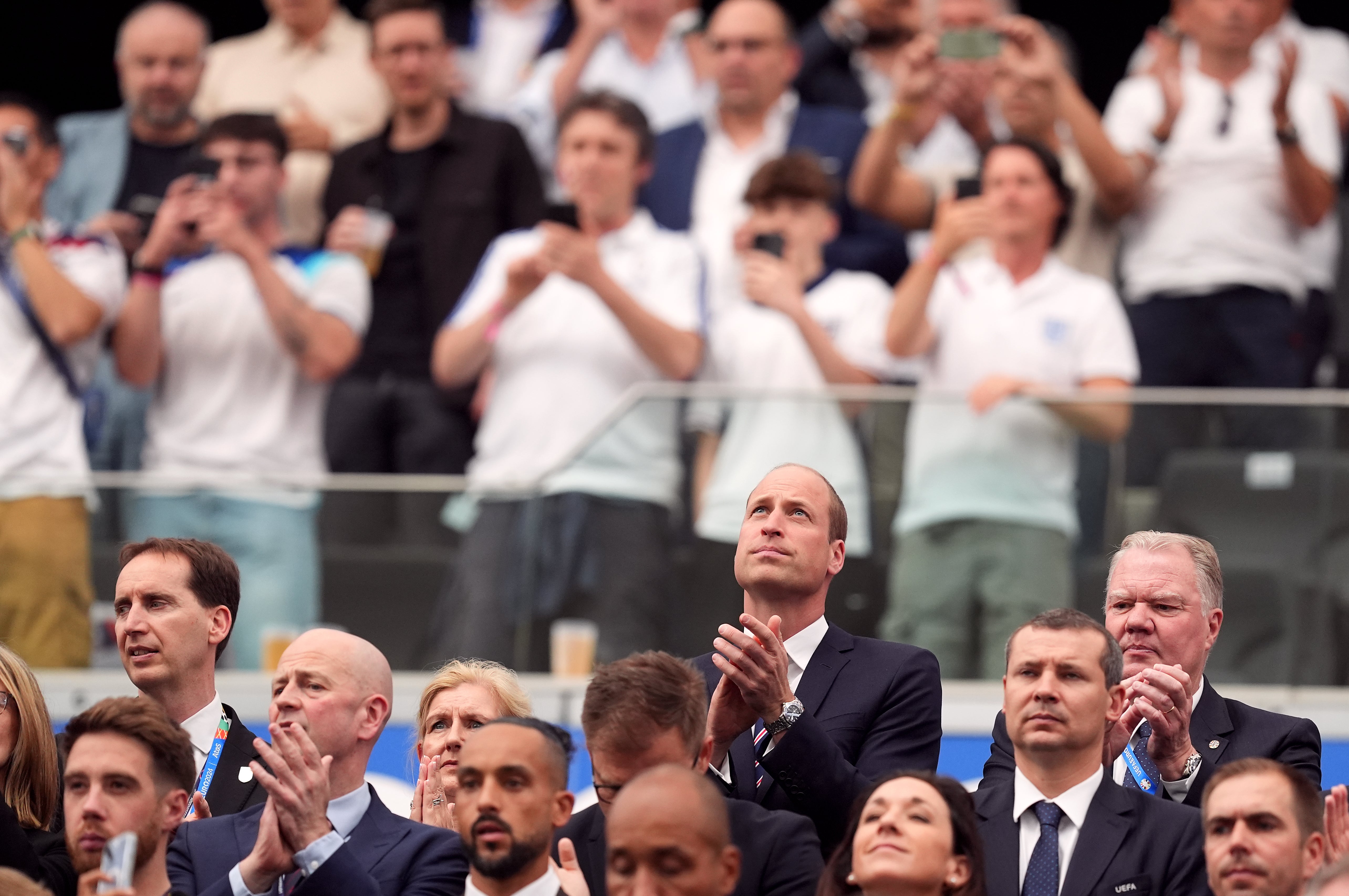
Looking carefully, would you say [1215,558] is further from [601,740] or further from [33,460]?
[33,460]

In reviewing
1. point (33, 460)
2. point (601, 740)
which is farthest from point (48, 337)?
point (601, 740)

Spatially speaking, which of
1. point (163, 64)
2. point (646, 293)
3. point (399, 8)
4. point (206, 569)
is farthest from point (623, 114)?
point (206, 569)

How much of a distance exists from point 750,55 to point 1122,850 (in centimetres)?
399

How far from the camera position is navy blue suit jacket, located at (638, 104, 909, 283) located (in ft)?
23.8

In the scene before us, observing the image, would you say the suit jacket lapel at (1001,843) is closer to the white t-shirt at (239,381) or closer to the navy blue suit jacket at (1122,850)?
the navy blue suit jacket at (1122,850)

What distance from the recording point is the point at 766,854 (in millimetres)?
4016

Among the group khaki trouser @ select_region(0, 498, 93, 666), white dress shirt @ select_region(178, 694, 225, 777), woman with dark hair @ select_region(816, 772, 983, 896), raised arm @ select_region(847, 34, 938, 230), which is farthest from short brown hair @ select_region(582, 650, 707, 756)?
raised arm @ select_region(847, 34, 938, 230)

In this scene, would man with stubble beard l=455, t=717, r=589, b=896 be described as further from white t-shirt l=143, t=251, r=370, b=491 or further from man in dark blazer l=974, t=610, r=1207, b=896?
white t-shirt l=143, t=251, r=370, b=491

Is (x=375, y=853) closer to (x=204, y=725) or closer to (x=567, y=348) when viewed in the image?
(x=204, y=725)

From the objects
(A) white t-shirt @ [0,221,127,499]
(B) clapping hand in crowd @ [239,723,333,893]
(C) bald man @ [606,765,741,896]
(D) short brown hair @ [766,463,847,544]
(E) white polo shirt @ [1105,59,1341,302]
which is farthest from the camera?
(E) white polo shirt @ [1105,59,1341,302]

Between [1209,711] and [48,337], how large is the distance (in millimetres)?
3937

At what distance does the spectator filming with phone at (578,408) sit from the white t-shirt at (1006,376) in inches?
29.5

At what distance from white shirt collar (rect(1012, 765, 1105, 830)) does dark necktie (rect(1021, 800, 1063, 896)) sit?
0.04 feet

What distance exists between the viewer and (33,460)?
22.4ft
